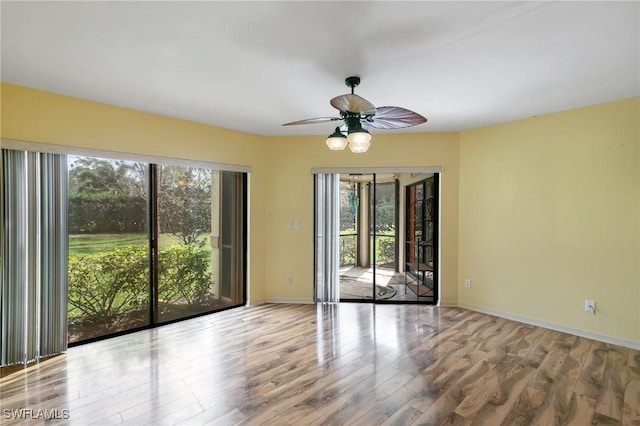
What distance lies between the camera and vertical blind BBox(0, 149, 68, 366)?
8.85 ft

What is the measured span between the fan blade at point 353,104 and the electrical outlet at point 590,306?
3.24 meters

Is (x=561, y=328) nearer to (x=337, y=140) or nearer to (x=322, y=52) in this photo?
(x=337, y=140)

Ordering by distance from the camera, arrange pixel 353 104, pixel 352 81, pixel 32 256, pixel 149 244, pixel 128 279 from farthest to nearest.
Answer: pixel 149 244
pixel 128 279
pixel 32 256
pixel 352 81
pixel 353 104

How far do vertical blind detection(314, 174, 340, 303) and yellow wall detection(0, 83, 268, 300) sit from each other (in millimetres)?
817

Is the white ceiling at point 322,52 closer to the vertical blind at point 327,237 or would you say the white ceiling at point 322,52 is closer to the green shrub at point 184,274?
the vertical blind at point 327,237

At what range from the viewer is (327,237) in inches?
181

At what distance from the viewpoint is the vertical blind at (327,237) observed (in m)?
4.61

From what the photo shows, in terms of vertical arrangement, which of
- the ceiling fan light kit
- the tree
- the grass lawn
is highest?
the ceiling fan light kit

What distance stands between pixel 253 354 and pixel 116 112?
2.90 metres

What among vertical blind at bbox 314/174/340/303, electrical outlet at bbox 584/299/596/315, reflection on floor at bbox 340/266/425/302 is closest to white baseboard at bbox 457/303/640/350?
electrical outlet at bbox 584/299/596/315

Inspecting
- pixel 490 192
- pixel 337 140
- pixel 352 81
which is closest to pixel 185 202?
pixel 337 140

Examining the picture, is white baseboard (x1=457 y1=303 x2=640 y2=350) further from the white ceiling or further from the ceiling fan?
the ceiling fan

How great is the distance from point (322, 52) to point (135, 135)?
2.43 meters

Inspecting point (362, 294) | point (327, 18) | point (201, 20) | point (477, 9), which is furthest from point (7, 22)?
point (362, 294)
